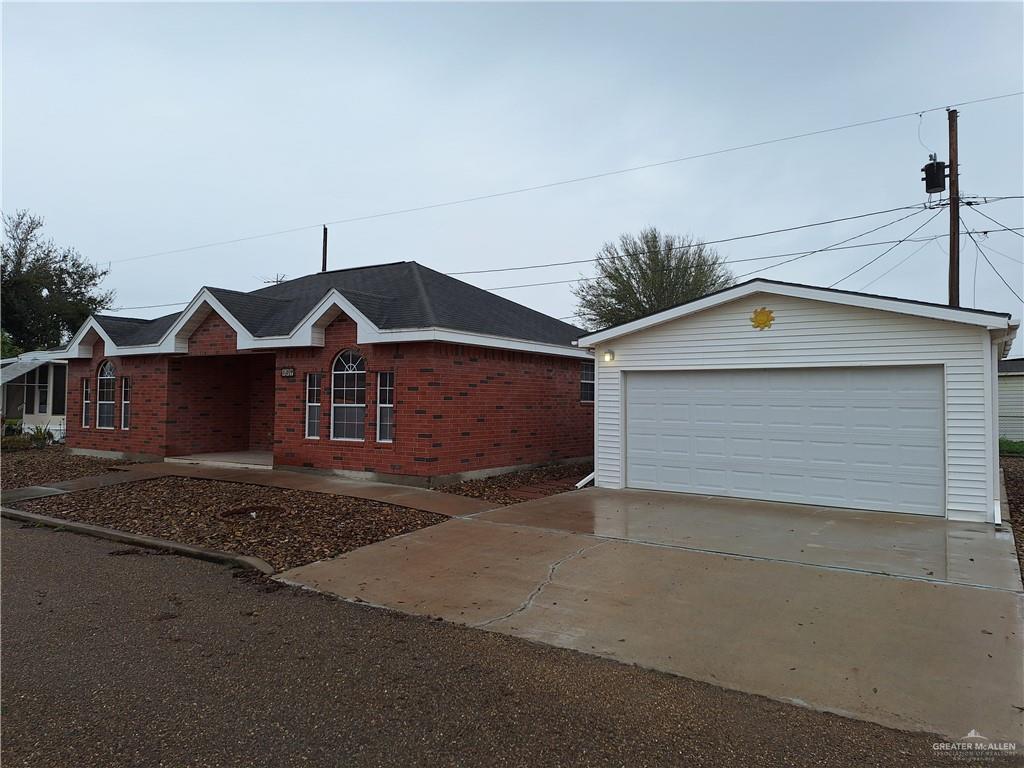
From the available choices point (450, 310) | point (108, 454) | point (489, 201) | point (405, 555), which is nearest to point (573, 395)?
point (450, 310)

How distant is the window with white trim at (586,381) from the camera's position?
16.9 m

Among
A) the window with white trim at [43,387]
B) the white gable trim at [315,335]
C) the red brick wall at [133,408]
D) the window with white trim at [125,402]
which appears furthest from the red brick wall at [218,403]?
the window with white trim at [43,387]

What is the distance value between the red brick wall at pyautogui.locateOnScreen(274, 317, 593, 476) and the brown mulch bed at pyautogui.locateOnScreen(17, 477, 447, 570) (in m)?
1.74

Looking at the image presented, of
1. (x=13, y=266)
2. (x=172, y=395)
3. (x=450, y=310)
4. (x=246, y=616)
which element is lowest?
(x=246, y=616)

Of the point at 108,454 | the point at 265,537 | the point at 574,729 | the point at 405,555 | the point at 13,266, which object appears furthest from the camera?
the point at 13,266

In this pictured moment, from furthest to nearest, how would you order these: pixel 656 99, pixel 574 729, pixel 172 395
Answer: pixel 172 395, pixel 656 99, pixel 574 729

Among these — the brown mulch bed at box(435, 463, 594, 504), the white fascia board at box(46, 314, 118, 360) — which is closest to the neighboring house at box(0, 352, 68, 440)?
the white fascia board at box(46, 314, 118, 360)

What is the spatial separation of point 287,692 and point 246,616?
167cm

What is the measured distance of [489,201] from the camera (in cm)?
2434

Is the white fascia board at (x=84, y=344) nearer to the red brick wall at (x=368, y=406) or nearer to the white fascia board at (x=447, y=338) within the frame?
the red brick wall at (x=368, y=406)

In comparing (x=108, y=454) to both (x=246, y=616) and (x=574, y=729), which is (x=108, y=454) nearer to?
(x=246, y=616)

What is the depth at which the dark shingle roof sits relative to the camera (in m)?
12.4

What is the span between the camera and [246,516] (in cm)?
904

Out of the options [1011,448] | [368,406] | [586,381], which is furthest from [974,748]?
[1011,448]
